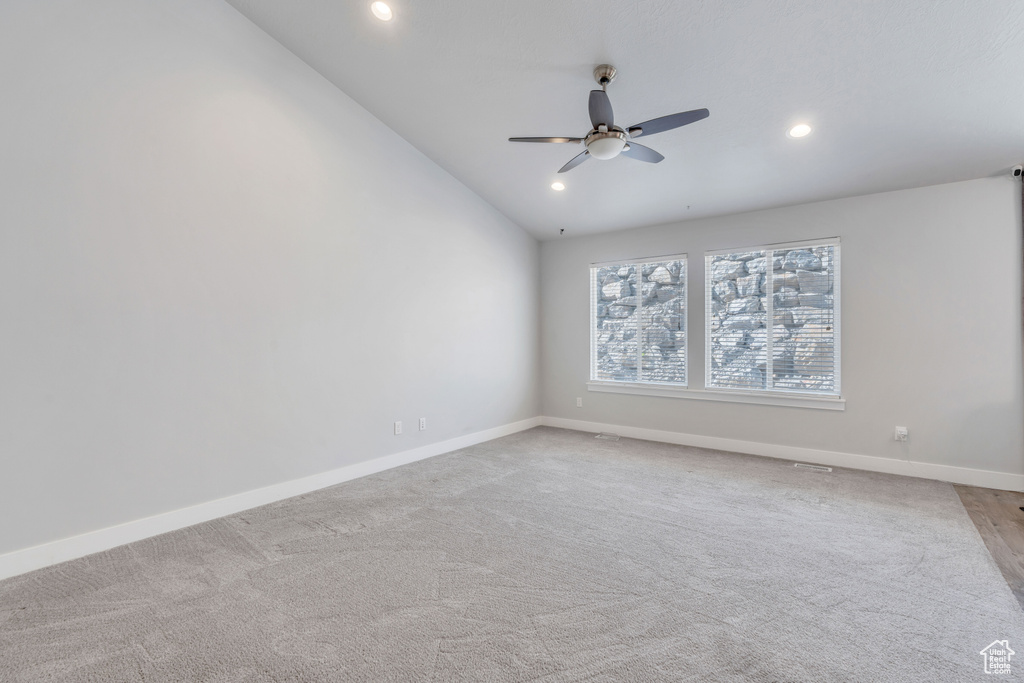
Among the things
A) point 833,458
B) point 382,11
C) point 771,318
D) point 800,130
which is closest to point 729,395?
point 771,318

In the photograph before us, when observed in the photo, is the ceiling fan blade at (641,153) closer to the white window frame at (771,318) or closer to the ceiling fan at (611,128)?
the ceiling fan at (611,128)

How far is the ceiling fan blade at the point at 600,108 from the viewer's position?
8.90ft

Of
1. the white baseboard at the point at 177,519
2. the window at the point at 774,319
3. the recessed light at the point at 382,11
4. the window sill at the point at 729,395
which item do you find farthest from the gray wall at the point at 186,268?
the window at the point at 774,319

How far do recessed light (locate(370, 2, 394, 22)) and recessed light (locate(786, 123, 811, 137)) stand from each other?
308 cm

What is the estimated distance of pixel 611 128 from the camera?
2.87 metres

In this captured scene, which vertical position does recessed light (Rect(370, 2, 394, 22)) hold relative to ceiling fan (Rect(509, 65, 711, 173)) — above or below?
above

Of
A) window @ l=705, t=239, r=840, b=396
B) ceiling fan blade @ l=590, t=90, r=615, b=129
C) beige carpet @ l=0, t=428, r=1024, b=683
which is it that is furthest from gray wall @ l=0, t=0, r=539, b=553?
window @ l=705, t=239, r=840, b=396

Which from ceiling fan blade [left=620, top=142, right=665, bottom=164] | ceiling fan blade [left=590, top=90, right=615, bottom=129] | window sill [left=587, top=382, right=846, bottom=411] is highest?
ceiling fan blade [left=590, top=90, right=615, bottom=129]

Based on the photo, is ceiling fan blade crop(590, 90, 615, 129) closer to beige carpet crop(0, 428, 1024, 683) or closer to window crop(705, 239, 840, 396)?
beige carpet crop(0, 428, 1024, 683)

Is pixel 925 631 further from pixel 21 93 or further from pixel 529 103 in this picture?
pixel 21 93

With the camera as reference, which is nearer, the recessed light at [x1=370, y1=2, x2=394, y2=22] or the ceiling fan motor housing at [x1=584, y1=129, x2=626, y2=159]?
the ceiling fan motor housing at [x1=584, y1=129, x2=626, y2=159]

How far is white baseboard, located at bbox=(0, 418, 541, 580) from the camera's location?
249cm

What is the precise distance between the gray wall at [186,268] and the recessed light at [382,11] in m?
1.02

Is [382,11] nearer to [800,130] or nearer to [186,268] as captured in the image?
[186,268]
